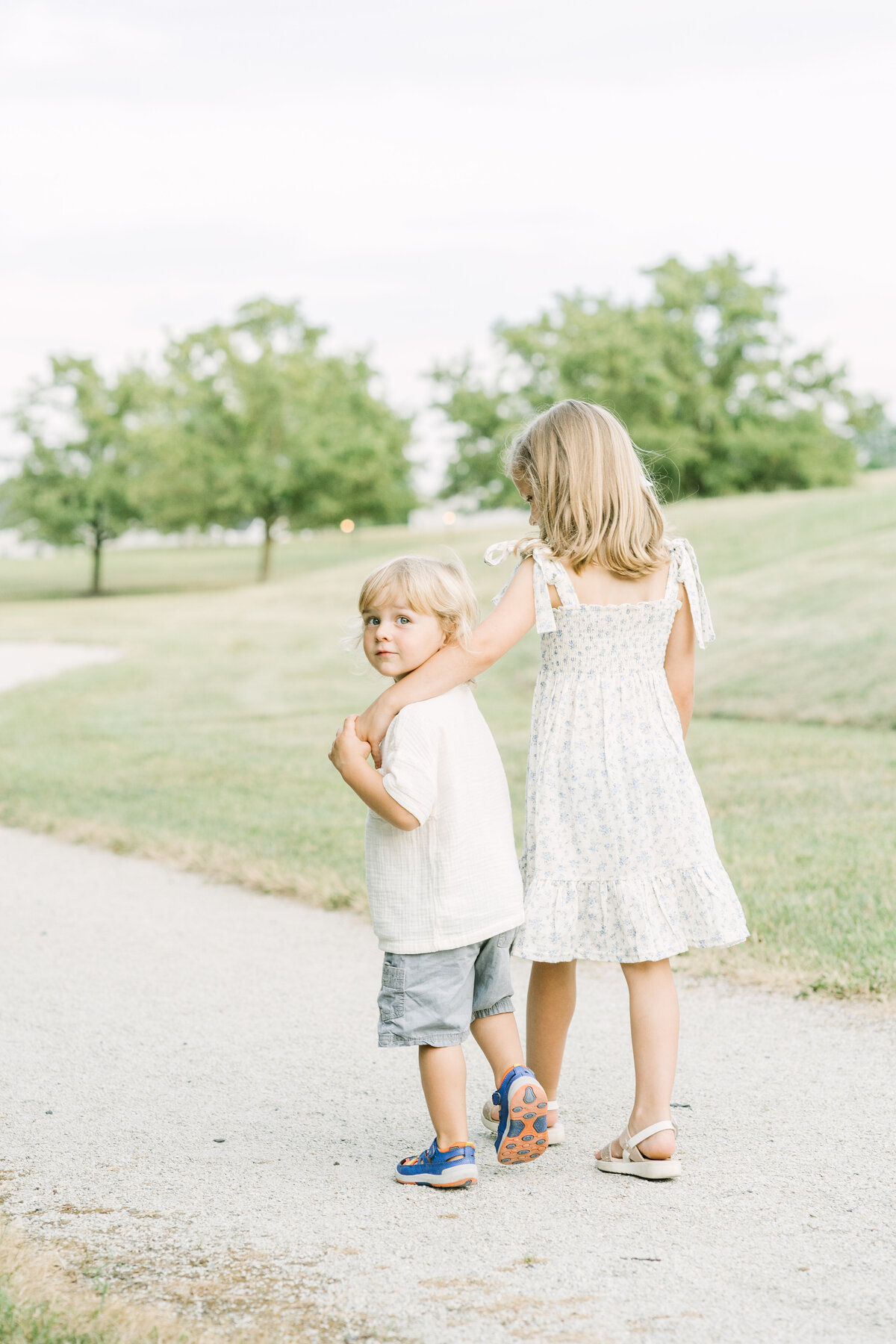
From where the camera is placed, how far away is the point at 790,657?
14039mm

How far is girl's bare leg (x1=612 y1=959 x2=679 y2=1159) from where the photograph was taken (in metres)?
2.94

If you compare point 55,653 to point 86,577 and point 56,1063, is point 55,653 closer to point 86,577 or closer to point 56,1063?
point 56,1063

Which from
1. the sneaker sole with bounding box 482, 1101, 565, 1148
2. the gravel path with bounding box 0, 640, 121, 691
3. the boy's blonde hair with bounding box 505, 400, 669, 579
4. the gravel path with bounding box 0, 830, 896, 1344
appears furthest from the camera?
the gravel path with bounding box 0, 640, 121, 691

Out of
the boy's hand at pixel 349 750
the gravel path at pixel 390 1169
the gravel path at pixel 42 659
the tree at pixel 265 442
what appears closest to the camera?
the gravel path at pixel 390 1169

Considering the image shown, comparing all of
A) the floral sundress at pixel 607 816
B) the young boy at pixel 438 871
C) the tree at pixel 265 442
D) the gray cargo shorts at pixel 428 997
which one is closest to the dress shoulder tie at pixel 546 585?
the floral sundress at pixel 607 816

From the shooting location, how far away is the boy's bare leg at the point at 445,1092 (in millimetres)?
2859

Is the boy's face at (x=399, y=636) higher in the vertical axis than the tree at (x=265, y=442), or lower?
lower

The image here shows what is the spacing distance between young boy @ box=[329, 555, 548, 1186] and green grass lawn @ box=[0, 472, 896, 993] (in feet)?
0.62

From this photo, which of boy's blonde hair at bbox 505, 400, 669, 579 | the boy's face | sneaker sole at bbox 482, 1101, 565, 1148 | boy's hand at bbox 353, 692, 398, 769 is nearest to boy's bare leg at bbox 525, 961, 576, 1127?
sneaker sole at bbox 482, 1101, 565, 1148

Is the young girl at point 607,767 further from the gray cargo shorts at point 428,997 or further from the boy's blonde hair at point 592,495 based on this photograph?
the gray cargo shorts at point 428,997

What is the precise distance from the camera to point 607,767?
9.91 ft

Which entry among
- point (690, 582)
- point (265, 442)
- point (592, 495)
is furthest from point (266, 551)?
point (592, 495)

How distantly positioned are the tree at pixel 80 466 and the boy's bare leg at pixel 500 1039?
41.7 meters

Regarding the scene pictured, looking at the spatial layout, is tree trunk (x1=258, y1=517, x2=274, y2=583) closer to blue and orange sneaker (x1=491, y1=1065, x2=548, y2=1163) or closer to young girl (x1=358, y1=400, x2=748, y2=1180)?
young girl (x1=358, y1=400, x2=748, y2=1180)
